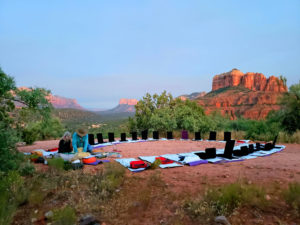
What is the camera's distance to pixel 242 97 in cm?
6775

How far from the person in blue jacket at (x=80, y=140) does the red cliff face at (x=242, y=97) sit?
3404 cm

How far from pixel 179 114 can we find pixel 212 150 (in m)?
8.55

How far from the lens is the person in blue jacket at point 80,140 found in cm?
671

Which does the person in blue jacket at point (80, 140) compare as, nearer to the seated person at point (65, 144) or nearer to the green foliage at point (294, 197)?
the seated person at point (65, 144)

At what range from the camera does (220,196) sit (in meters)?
3.11

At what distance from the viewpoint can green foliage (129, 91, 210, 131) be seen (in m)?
14.3

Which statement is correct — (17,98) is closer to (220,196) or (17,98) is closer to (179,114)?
(220,196)

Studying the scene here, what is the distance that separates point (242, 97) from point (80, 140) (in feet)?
227

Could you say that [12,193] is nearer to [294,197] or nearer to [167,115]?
[294,197]

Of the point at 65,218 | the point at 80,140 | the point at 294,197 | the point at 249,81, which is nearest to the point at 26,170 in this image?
the point at 80,140

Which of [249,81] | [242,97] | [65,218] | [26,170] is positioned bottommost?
[65,218]

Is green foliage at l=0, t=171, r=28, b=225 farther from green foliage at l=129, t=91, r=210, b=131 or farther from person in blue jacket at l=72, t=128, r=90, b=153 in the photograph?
green foliage at l=129, t=91, r=210, b=131

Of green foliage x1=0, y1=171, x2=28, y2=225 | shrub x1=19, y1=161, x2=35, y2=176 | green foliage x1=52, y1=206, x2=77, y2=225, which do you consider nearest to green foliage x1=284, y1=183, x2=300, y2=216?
→ green foliage x1=52, y1=206, x2=77, y2=225

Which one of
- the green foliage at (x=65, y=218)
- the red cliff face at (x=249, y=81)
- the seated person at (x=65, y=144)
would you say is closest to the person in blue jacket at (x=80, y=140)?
the seated person at (x=65, y=144)
